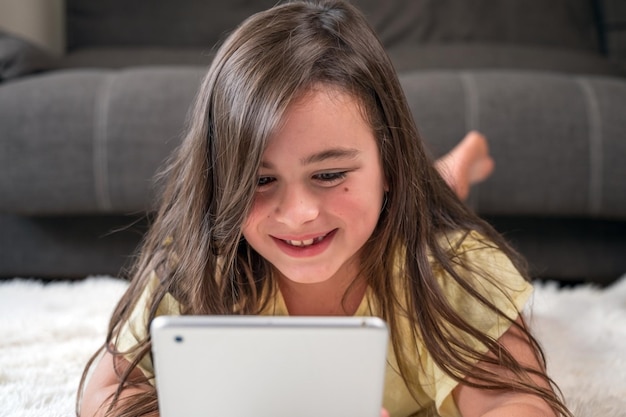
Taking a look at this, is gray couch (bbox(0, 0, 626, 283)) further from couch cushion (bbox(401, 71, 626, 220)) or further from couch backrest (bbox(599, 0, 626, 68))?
couch backrest (bbox(599, 0, 626, 68))

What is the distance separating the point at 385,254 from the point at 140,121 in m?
0.69

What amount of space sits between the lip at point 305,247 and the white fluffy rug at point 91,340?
1.01ft

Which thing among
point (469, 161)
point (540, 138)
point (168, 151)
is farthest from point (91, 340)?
point (540, 138)

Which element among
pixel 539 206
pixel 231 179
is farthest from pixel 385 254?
pixel 539 206

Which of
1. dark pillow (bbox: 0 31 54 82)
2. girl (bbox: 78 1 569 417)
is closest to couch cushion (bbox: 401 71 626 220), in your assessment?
girl (bbox: 78 1 569 417)

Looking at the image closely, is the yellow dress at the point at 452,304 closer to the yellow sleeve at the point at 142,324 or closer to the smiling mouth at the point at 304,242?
the yellow sleeve at the point at 142,324

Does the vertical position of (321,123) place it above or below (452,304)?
above

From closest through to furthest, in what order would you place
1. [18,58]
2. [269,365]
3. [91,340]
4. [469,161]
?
[269,365]
[91,340]
[469,161]
[18,58]

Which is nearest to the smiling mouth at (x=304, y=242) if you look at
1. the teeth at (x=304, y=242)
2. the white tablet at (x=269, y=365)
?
the teeth at (x=304, y=242)

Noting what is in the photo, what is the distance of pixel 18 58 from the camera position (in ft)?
4.91

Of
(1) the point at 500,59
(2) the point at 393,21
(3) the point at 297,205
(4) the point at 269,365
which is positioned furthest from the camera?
(2) the point at 393,21

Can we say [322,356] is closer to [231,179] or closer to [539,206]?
[231,179]

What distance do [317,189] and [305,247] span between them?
0.23 ft

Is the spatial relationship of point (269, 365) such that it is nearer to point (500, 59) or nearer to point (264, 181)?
point (264, 181)
